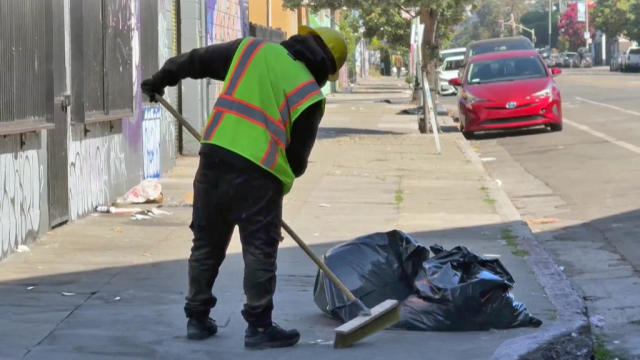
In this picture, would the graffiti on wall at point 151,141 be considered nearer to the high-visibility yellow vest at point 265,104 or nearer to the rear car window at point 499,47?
the high-visibility yellow vest at point 265,104

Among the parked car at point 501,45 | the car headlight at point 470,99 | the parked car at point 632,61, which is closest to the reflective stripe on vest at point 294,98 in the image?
the car headlight at point 470,99

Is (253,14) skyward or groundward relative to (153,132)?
skyward

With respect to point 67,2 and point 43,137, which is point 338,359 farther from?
point 67,2

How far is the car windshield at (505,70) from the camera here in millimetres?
24141

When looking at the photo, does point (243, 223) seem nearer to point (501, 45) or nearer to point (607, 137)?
point (607, 137)

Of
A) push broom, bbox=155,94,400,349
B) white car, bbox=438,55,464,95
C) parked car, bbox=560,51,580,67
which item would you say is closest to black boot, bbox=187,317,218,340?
push broom, bbox=155,94,400,349

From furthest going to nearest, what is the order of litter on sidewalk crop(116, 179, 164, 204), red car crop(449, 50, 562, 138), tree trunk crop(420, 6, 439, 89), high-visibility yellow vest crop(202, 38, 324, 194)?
tree trunk crop(420, 6, 439, 89)
red car crop(449, 50, 562, 138)
litter on sidewalk crop(116, 179, 164, 204)
high-visibility yellow vest crop(202, 38, 324, 194)

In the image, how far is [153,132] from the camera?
14773mm

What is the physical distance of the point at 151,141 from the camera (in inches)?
575

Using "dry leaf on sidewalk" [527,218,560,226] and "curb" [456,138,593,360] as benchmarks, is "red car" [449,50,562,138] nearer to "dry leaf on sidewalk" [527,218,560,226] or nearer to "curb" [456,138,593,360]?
"dry leaf on sidewalk" [527,218,560,226]

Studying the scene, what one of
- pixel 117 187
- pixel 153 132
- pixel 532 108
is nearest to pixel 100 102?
pixel 117 187

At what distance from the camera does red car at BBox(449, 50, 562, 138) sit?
22922mm

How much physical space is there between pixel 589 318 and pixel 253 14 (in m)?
25.6

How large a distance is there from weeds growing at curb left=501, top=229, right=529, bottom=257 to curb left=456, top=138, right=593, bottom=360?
0.05 metres
